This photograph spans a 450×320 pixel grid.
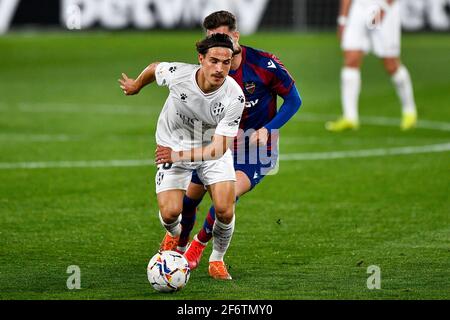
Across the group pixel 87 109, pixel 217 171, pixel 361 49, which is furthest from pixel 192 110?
pixel 87 109

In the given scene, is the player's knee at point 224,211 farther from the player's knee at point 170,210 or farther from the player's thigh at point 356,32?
the player's thigh at point 356,32

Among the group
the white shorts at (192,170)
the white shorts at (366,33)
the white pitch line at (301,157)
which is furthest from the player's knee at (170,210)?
the white shorts at (366,33)

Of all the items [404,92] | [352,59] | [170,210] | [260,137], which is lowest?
[170,210]

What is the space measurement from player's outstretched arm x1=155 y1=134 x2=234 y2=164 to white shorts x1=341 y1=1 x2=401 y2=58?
919 centimetres

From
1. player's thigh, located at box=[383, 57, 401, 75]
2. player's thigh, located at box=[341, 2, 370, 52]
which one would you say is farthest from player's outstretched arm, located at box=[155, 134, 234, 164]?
player's thigh, located at box=[383, 57, 401, 75]

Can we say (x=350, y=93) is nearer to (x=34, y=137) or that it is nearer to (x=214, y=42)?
(x=34, y=137)

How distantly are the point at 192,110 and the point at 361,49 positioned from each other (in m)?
9.28

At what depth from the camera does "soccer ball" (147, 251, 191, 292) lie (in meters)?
7.91

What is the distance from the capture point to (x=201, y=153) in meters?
8.45

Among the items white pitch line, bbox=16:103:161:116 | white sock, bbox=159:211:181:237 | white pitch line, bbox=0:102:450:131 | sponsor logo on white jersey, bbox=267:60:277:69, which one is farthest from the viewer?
white pitch line, bbox=16:103:161:116

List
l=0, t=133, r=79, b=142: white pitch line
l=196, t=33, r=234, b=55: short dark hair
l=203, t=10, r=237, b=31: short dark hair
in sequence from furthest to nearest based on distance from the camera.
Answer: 1. l=0, t=133, r=79, b=142: white pitch line
2. l=203, t=10, r=237, b=31: short dark hair
3. l=196, t=33, r=234, b=55: short dark hair

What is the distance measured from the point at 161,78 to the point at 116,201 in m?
3.45

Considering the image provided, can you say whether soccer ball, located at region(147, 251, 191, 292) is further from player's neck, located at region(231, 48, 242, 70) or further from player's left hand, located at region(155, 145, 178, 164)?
player's neck, located at region(231, 48, 242, 70)

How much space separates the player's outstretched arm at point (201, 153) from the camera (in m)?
8.41
